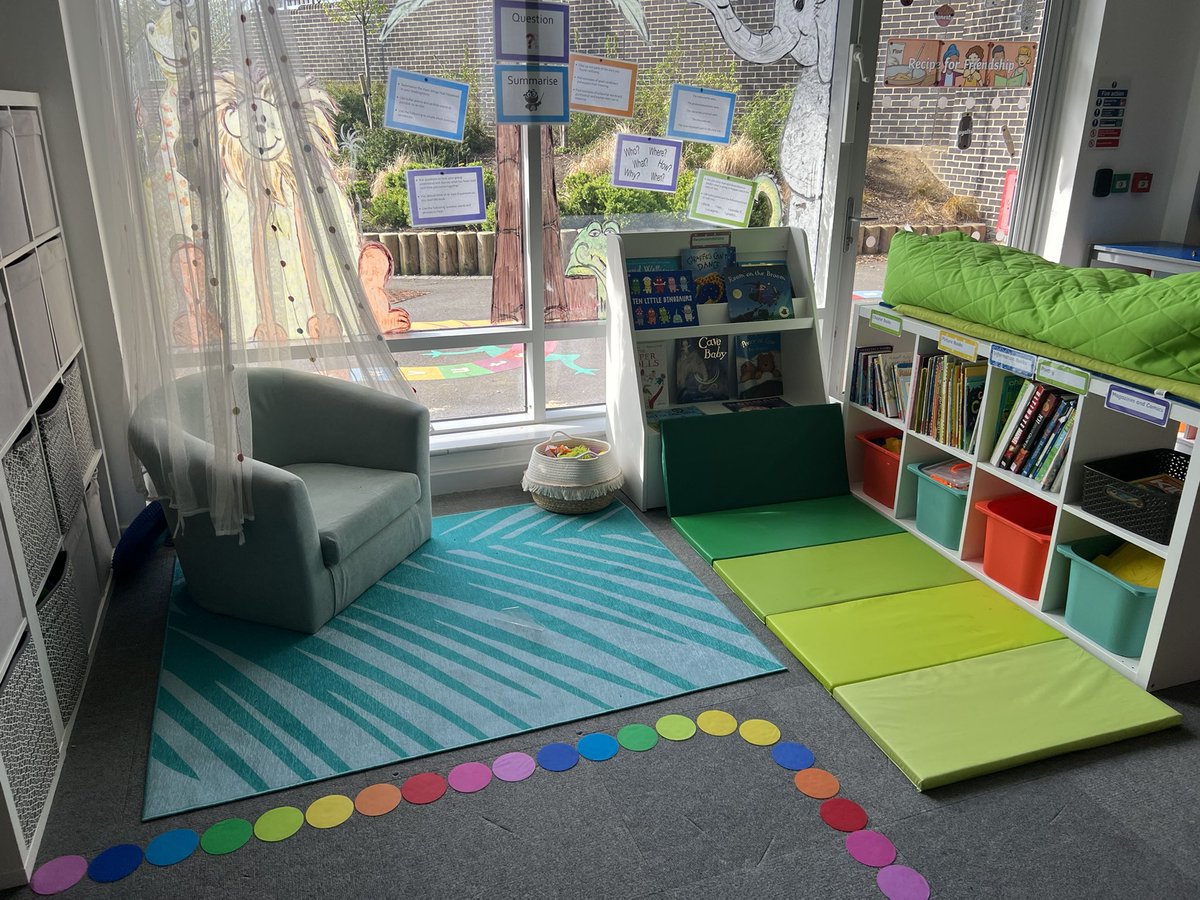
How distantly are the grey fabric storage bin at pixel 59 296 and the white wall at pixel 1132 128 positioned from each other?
4.14 metres

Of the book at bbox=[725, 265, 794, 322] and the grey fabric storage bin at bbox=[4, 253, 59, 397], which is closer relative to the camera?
the grey fabric storage bin at bbox=[4, 253, 59, 397]

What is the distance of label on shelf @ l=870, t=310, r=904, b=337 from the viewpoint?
3291mm

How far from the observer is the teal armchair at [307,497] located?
258cm

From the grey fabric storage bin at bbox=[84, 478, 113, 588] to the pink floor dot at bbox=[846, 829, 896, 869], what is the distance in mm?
2376

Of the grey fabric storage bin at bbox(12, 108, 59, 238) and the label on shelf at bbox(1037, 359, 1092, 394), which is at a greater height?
the grey fabric storage bin at bbox(12, 108, 59, 238)

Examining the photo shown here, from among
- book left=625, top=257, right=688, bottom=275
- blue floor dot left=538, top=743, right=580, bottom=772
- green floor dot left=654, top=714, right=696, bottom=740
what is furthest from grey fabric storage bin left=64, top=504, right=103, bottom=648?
book left=625, top=257, right=688, bottom=275

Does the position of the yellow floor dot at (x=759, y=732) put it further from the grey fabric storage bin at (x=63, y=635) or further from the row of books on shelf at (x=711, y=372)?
the grey fabric storage bin at (x=63, y=635)

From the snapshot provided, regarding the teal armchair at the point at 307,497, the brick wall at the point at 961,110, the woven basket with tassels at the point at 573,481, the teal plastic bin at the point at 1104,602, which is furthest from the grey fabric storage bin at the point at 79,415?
the brick wall at the point at 961,110

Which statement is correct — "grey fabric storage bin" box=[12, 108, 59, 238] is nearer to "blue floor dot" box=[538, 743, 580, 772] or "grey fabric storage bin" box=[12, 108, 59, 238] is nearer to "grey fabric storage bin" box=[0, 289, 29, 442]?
"grey fabric storage bin" box=[0, 289, 29, 442]

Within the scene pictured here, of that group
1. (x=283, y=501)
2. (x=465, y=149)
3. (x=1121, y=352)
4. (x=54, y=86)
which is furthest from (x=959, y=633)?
(x=54, y=86)

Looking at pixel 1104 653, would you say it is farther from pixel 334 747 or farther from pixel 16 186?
pixel 16 186

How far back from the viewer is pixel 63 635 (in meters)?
2.35

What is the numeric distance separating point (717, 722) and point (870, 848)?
20.5 inches

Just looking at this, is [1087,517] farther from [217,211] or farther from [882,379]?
[217,211]
